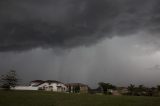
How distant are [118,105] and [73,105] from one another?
25.9ft

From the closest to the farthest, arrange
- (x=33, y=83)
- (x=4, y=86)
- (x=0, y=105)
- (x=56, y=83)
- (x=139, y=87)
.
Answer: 1. (x=0, y=105)
2. (x=4, y=86)
3. (x=139, y=87)
4. (x=56, y=83)
5. (x=33, y=83)

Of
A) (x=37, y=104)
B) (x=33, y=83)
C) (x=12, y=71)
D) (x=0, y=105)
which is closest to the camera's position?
(x=0, y=105)

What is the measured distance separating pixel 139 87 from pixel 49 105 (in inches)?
3686

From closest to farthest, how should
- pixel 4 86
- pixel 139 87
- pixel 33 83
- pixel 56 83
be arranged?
pixel 4 86
pixel 139 87
pixel 56 83
pixel 33 83

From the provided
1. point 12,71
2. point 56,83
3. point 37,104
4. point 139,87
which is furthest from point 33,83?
point 37,104

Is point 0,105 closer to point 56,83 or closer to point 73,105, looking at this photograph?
point 73,105

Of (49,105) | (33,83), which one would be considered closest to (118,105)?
(49,105)

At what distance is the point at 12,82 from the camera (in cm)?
10931

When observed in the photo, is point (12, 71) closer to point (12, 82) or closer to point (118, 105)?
point (12, 82)

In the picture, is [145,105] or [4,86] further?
[4,86]

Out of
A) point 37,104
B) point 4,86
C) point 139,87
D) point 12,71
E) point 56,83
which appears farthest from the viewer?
point 56,83

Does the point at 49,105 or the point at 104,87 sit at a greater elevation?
the point at 104,87

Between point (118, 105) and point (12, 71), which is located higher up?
point (12, 71)

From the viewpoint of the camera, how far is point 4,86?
10544cm
